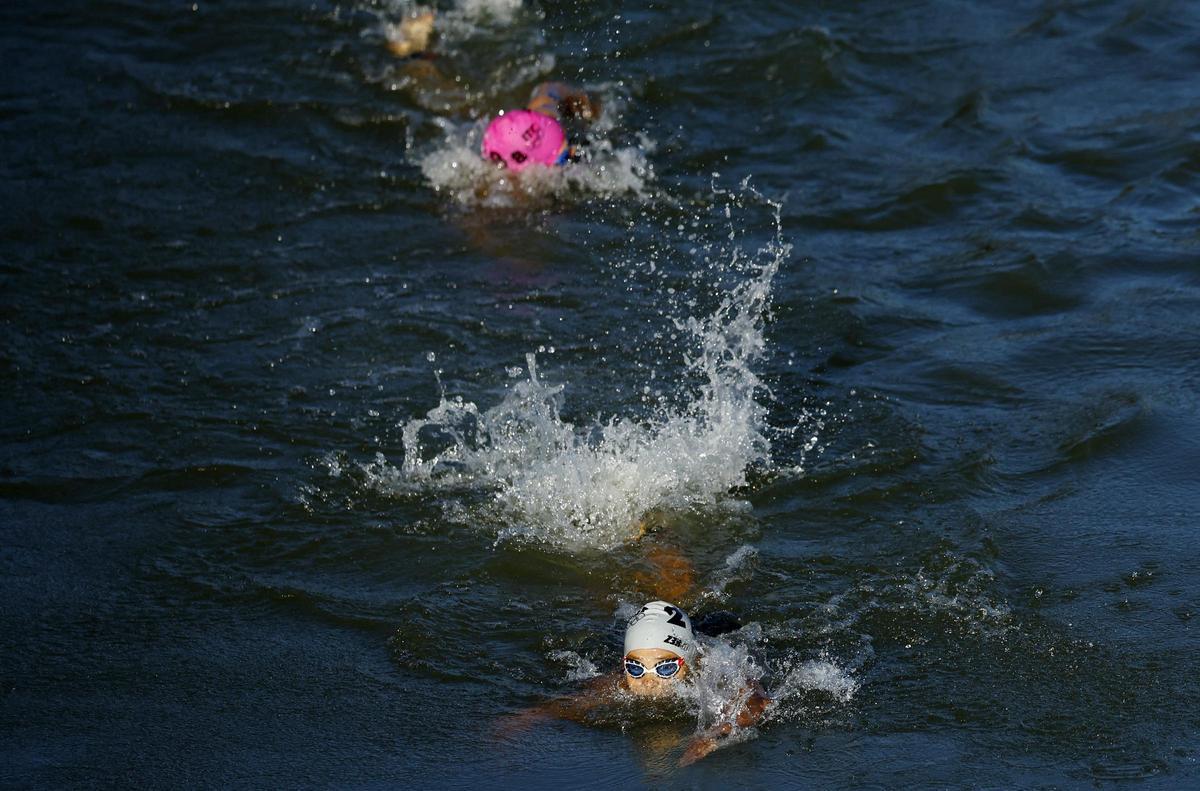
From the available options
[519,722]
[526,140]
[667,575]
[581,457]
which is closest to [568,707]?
[519,722]

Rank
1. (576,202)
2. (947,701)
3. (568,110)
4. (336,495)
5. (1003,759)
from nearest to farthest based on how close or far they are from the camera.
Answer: (1003,759)
(947,701)
(336,495)
(576,202)
(568,110)

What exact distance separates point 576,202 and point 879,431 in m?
4.41

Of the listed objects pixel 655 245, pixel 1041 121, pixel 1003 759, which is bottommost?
pixel 1003 759

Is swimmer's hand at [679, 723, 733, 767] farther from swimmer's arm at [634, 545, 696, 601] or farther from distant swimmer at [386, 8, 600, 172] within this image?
distant swimmer at [386, 8, 600, 172]

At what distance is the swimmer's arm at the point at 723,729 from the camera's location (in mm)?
6637

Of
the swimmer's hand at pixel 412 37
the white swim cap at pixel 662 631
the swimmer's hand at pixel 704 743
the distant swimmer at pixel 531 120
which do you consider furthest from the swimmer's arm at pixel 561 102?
the swimmer's hand at pixel 704 743

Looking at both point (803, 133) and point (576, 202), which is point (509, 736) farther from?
point (803, 133)

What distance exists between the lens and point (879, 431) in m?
9.23

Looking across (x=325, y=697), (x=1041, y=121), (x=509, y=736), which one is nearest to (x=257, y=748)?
(x=325, y=697)

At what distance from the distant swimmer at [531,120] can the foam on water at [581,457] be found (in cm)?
358

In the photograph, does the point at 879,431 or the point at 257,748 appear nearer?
the point at 257,748

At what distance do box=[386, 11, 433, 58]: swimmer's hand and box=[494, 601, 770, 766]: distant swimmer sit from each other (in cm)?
993

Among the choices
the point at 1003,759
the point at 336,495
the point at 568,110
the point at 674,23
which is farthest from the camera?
the point at 674,23

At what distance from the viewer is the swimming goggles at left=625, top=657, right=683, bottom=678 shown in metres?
6.91
